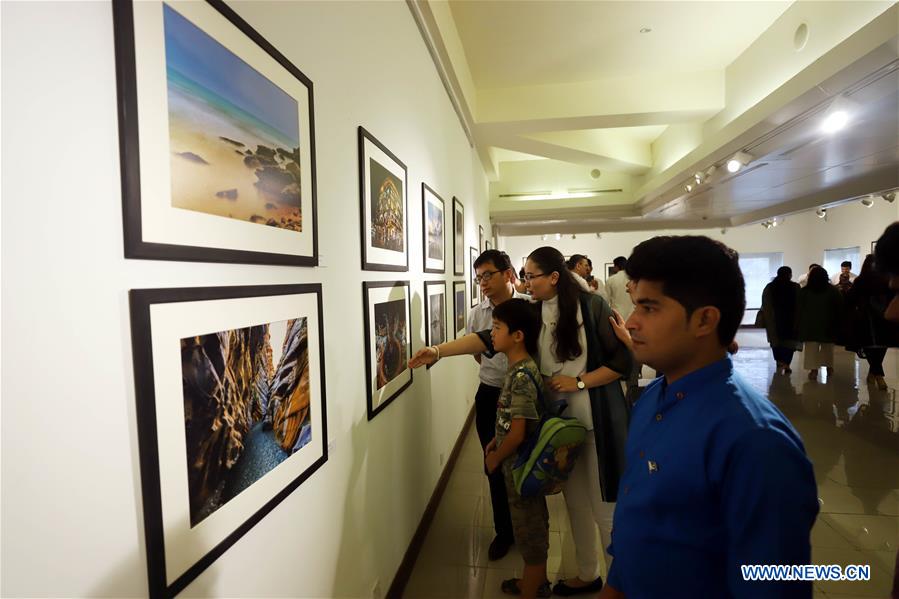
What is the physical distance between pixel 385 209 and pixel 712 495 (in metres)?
1.68

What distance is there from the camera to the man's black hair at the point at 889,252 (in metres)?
1.37

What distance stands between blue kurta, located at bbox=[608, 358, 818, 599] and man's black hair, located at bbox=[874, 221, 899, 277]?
909mm

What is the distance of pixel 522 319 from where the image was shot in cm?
209

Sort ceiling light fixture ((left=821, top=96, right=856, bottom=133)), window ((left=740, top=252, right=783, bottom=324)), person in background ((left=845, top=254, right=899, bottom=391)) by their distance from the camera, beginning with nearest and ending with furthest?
1. ceiling light fixture ((left=821, top=96, right=856, bottom=133))
2. person in background ((left=845, top=254, right=899, bottom=391))
3. window ((left=740, top=252, right=783, bottom=324))

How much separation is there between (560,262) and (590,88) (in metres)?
3.71

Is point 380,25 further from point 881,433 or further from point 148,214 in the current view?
point 881,433

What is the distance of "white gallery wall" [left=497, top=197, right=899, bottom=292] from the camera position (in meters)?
10.2

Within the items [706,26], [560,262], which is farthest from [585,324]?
[706,26]

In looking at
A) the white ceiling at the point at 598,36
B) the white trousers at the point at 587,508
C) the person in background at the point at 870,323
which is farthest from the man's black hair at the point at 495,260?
the person in background at the point at 870,323

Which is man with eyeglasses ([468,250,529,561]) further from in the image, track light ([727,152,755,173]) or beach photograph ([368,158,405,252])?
track light ([727,152,755,173])

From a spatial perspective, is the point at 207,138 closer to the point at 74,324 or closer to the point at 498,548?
the point at 74,324

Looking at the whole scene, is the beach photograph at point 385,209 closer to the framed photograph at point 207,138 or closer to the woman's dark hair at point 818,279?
the framed photograph at point 207,138

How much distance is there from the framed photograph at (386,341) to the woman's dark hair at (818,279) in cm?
691

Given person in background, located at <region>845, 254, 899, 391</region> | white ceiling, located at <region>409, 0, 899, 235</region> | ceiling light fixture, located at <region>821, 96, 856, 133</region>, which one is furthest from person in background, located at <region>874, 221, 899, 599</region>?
person in background, located at <region>845, 254, 899, 391</region>
